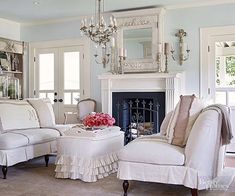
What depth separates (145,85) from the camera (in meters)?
6.08

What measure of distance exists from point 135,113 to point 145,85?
0.68 m

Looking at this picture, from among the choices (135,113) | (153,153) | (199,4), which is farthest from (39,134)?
(199,4)

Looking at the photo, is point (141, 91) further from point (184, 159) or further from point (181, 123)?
point (184, 159)

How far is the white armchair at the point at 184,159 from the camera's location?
3.04m

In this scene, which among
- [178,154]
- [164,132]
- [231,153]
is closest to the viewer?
[178,154]

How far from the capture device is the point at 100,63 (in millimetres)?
6730

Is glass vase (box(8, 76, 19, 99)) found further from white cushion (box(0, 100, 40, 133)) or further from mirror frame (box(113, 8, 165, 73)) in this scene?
mirror frame (box(113, 8, 165, 73))

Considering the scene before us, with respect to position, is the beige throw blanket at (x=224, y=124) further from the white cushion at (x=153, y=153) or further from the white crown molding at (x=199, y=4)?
the white crown molding at (x=199, y=4)

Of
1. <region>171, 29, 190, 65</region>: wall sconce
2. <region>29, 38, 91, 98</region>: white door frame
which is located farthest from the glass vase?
<region>171, 29, 190, 65</region>: wall sconce

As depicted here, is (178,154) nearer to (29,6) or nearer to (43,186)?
(43,186)

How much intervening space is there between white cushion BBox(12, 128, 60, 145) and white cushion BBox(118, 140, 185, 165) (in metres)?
1.60

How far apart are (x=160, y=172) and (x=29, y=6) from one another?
427 centimetres

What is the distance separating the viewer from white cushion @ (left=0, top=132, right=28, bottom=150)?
405 centimetres

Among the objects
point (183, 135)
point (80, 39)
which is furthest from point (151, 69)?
point (183, 135)
